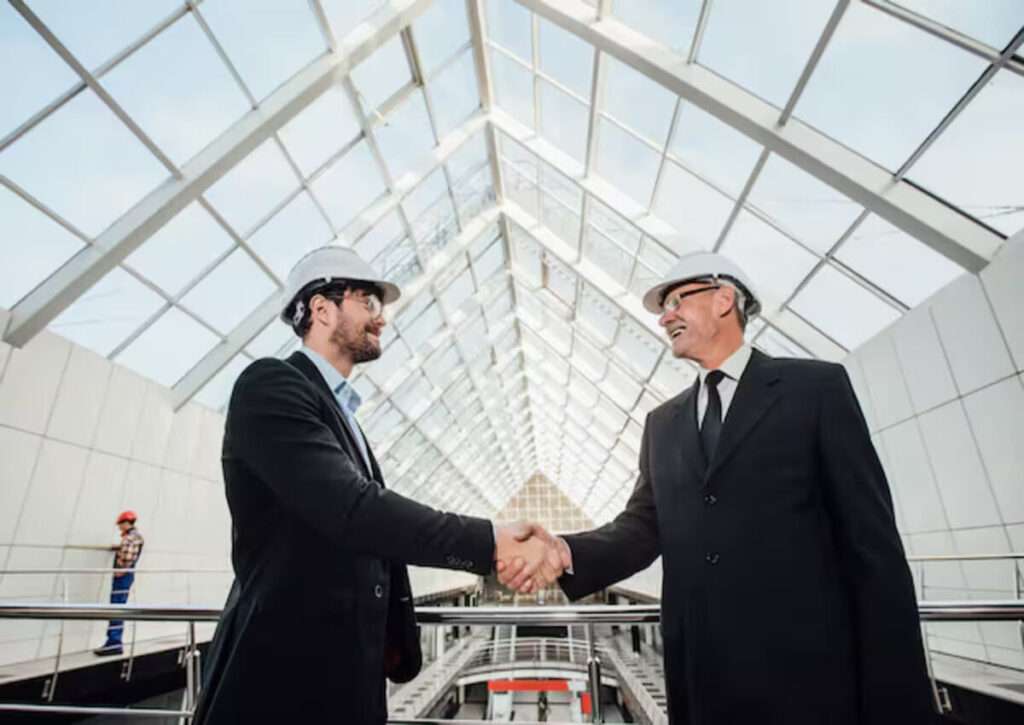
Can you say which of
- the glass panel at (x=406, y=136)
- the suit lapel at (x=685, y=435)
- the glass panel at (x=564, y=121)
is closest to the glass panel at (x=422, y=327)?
the glass panel at (x=406, y=136)

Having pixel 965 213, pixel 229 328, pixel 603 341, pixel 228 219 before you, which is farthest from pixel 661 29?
pixel 603 341

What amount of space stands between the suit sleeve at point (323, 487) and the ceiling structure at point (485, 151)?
7007 mm

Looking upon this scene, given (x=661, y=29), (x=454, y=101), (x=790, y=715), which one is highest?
(x=454, y=101)

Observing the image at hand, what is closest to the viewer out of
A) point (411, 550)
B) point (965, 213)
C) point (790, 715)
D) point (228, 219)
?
point (790, 715)

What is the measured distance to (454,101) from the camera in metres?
12.5

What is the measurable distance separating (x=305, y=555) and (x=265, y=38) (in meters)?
8.95

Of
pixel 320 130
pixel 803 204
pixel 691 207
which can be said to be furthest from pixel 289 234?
pixel 803 204

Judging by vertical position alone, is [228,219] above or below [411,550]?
above

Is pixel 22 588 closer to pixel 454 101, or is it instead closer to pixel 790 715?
pixel 790 715

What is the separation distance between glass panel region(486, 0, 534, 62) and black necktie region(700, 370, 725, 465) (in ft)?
33.5

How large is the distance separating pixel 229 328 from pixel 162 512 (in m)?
3.68

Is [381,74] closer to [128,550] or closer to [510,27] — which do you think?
[510,27]

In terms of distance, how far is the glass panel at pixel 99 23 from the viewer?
6078mm

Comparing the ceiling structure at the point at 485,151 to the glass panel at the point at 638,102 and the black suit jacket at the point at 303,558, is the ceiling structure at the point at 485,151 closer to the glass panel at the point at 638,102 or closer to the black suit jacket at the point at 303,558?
the glass panel at the point at 638,102
